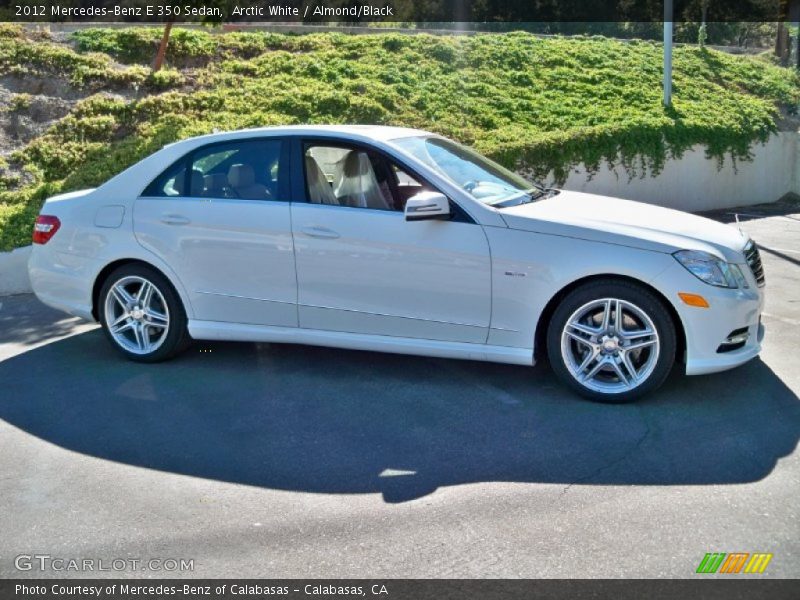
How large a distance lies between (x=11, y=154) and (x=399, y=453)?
9.23m

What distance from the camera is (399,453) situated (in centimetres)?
491

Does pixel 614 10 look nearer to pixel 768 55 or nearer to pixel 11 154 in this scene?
pixel 768 55

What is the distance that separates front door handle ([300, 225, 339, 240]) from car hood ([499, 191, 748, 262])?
3.57 feet

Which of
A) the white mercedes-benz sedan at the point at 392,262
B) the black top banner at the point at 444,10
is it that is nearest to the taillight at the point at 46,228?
the white mercedes-benz sedan at the point at 392,262

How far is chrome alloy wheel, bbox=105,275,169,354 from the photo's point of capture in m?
6.55

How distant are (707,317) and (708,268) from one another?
286 mm

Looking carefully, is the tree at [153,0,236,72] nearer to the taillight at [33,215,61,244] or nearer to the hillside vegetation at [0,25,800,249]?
the hillside vegetation at [0,25,800,249]

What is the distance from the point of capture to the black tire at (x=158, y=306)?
646 cm

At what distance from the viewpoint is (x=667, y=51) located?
49.8 ft

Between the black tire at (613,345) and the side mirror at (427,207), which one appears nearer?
the black tire at (613,345)

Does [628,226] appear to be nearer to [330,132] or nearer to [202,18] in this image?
[330,132]

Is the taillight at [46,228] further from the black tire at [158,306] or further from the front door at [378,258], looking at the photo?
the front door at [378,258]

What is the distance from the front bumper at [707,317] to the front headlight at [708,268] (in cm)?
4
